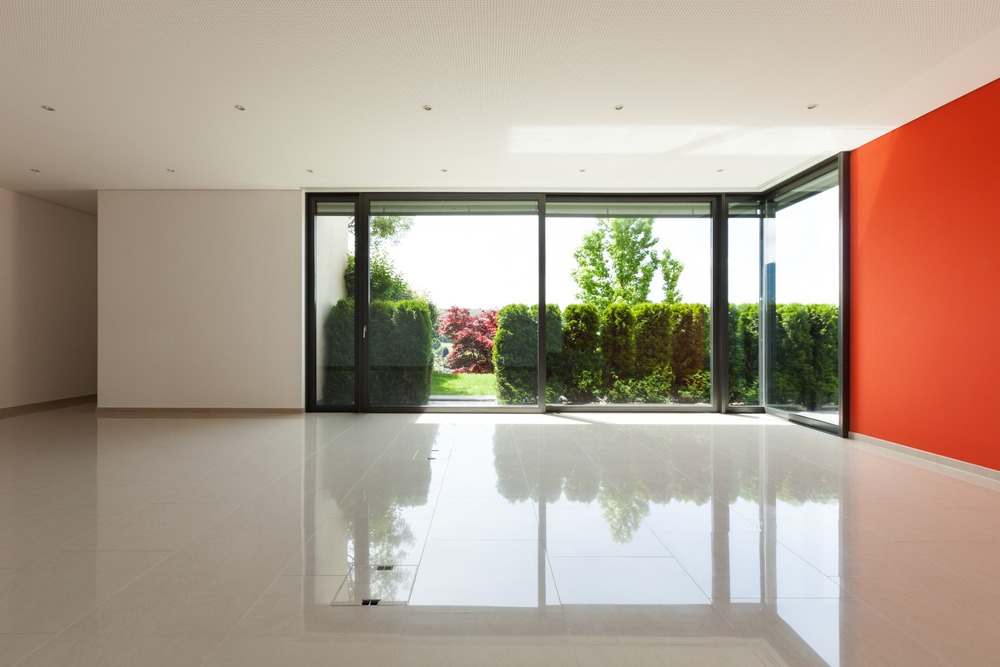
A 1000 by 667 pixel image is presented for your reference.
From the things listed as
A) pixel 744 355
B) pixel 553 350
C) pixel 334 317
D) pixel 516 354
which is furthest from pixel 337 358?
pixel 744 355

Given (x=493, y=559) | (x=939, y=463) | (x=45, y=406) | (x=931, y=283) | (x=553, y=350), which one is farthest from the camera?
Answer: (x=45, y=406)

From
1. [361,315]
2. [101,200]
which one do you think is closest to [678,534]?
[361,315]

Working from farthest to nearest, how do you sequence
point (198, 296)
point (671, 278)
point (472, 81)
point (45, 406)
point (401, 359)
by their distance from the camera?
point (45, 406), point (671, 278), point (401, 359), point (198, 296), point (472, 81)

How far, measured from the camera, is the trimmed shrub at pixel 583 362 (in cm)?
793

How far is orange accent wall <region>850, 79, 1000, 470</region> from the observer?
14.5 feet

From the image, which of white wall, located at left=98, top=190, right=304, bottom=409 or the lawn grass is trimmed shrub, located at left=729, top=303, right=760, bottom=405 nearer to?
the lawn grass

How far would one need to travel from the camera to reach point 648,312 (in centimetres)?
799

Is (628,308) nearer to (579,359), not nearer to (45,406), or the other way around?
(579,359)

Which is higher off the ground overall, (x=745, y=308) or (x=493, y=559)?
(x=745, y=308)

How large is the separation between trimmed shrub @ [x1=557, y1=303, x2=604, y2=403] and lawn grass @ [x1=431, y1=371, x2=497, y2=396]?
39.6 inches

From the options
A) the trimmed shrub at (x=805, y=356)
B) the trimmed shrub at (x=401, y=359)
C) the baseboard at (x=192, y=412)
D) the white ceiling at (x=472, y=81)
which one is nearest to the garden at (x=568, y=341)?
the trimmed shrub at (x=401, y=359)

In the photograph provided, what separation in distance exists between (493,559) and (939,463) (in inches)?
166

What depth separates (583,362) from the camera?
7.95 m

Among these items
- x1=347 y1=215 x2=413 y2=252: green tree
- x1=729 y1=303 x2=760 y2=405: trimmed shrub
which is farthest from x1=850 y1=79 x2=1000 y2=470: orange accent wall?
x1=347 y1=215 x2=413 y2=252: green tree
